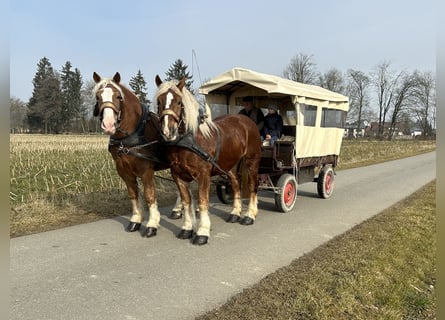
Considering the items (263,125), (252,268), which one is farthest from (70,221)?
(263,125)

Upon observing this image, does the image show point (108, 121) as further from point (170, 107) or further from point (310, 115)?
point (310, 115)

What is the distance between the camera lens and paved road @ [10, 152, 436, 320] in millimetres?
3549

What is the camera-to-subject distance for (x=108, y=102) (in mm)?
4871

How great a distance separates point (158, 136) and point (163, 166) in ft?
→ 1.62

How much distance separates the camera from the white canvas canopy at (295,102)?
7.24m

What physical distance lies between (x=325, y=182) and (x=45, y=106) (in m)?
59.4

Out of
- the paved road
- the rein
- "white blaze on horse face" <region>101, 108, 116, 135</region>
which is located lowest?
the paved road

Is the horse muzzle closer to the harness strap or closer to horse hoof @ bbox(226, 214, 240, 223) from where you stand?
the harness strap

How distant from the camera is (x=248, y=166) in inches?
273

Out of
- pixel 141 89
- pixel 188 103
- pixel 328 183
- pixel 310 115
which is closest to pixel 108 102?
pixel 188 103

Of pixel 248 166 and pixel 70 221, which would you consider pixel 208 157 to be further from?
pixel 70 221

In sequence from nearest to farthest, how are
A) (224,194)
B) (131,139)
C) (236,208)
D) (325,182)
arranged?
1. (131,139)
2. (236,208)
3. (224,194)
4. (325,182)

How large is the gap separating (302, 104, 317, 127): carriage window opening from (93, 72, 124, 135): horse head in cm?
421

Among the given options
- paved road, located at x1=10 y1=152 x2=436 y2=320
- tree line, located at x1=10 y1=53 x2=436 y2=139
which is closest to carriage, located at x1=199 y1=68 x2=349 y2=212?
paved road, located at x1=10 y1=152 x2=436 y2=320
